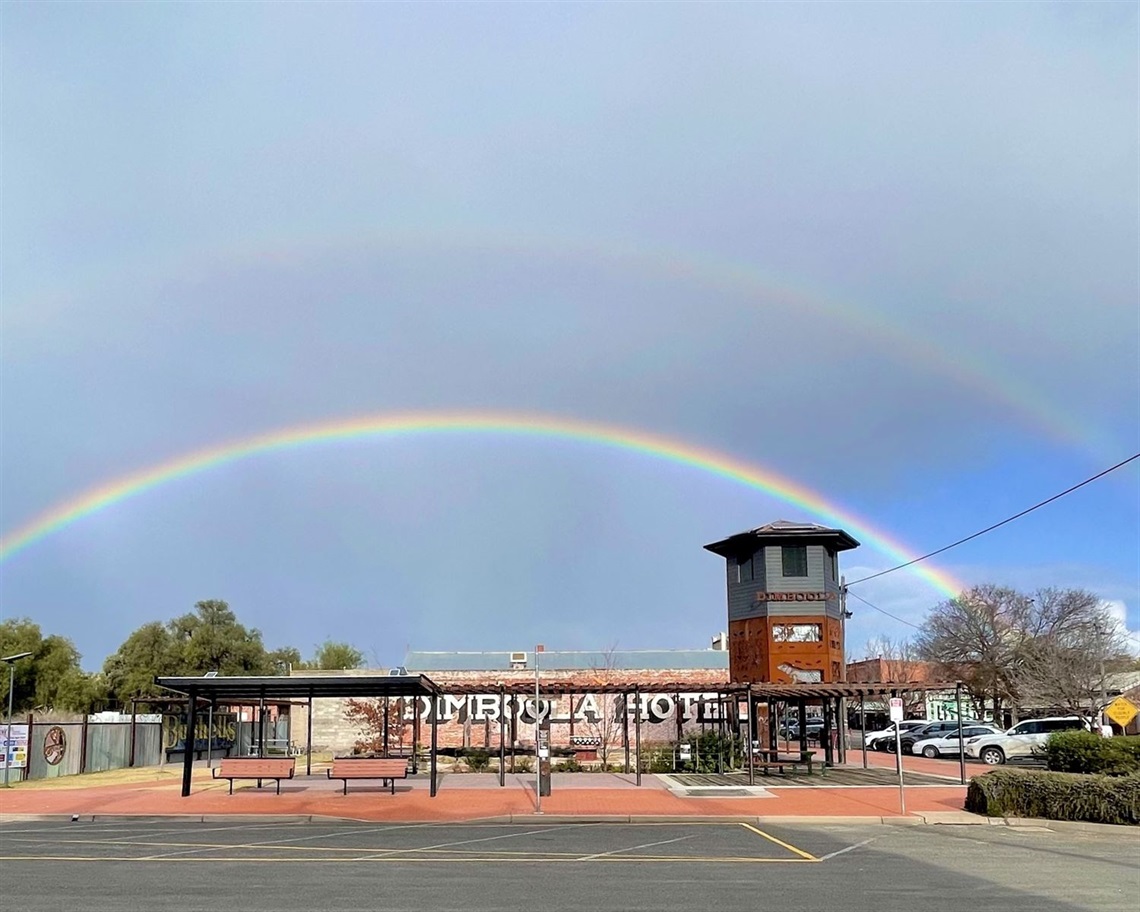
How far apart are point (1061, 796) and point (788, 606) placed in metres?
23.0

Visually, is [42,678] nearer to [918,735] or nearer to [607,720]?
[607,720]

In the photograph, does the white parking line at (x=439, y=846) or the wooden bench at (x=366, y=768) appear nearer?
the white parking line at (x=439, y=846)

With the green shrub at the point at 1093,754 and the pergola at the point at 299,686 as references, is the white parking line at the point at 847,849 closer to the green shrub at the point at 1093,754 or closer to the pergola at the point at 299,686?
the green shrub at the point at 1093,754

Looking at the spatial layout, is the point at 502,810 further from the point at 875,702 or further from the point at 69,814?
the point at 875,702

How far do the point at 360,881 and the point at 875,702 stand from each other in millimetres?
72264

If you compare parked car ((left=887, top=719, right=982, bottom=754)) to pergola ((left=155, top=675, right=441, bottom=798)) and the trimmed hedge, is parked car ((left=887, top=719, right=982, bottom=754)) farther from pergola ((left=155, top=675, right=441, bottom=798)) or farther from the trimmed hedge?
pergola ((left=155, top=675, right=441, bottom=798))

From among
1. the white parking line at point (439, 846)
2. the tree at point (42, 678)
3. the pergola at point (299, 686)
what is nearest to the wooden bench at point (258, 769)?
the pergola at point (299, 686)

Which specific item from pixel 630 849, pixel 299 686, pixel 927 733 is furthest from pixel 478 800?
pixel 927 733

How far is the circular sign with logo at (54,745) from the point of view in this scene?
34688mm

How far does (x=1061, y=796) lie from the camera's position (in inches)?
829

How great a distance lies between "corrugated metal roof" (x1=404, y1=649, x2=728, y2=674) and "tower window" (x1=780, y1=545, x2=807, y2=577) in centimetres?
1185

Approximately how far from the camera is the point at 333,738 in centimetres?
5022

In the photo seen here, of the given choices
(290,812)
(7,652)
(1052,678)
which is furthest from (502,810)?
(7,652)

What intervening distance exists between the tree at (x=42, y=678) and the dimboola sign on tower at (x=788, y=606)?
126 feet
